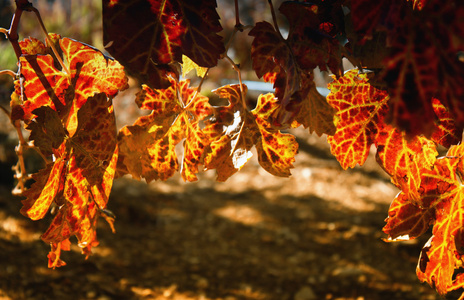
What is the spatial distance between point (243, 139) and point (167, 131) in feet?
0.42

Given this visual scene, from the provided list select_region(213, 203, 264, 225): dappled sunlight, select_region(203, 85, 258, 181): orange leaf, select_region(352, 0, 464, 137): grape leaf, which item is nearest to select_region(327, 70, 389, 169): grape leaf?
select_region(203, 85, 258, 181): orange leaf

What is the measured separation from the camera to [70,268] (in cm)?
186

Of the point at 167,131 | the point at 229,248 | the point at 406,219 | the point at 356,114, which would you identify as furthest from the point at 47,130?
Result: the point at 229,248

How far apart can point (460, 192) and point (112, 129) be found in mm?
556

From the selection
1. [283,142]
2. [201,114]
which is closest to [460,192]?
[283,142]

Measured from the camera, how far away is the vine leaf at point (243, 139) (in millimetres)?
645

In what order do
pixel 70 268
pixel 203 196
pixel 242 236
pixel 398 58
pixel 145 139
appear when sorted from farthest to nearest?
pixel 203 196
pixel 242 236
pixel 70 268
pixel 145 139
pixel 398 58

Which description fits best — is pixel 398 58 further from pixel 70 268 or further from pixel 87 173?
pixel 70 268

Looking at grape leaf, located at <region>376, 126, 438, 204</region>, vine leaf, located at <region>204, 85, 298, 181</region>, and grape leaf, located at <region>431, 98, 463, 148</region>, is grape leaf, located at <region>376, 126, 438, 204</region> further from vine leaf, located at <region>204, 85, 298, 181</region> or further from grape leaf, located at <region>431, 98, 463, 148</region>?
vine leaf, located at <region>204, 85, 298, 181</region>

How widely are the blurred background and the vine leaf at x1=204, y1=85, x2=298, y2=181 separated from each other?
4.03 feet

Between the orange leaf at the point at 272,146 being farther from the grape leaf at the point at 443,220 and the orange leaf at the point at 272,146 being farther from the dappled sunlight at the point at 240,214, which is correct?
the dappled sunlight at the point at 240,214

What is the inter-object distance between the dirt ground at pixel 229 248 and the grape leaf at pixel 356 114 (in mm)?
1297

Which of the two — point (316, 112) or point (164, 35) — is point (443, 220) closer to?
point (316, 112)

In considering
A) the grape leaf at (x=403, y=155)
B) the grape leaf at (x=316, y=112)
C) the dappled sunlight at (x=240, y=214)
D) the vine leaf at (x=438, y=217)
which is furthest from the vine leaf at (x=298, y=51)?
the dappled sunlight at (x=240, y=214)
